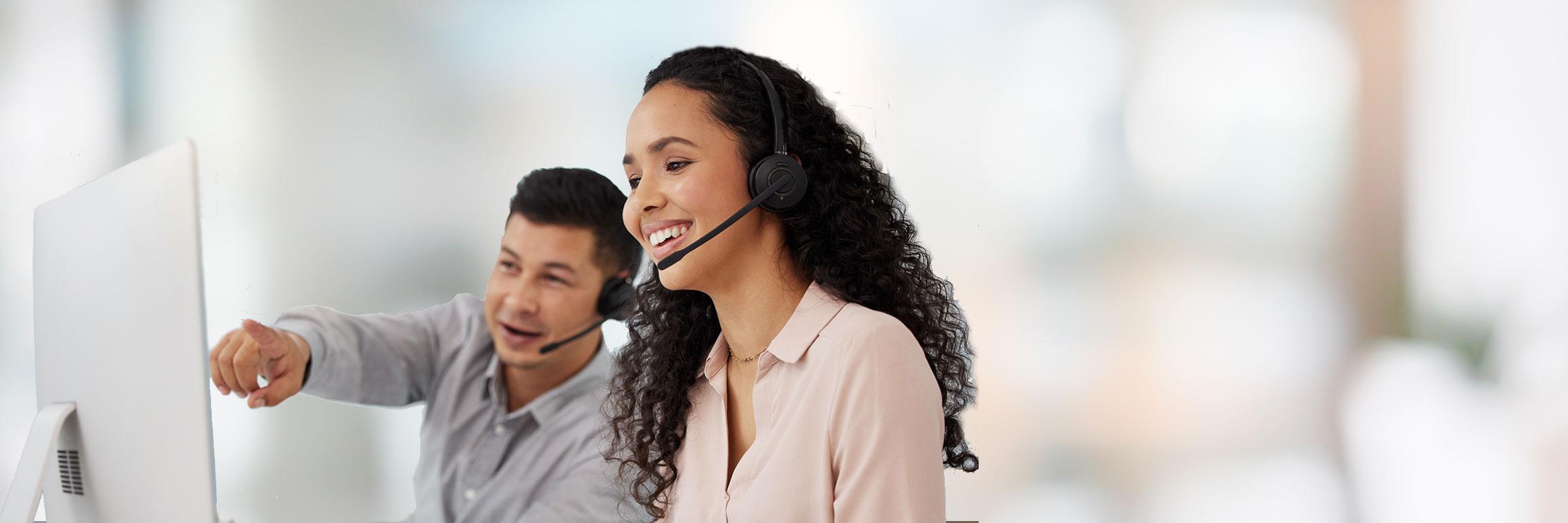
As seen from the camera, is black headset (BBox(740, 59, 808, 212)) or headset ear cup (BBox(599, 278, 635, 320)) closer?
black headset (BBox(740, 59, 808, 212))

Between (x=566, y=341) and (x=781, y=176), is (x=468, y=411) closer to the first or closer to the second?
(x=566, y=341)

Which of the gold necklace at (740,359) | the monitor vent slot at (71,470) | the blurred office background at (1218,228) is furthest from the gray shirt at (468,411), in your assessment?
the monitor vent slot at (71,470)

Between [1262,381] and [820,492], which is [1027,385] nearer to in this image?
[1262,381]

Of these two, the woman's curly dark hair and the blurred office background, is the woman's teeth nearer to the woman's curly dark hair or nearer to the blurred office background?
the woman's curly dark hair

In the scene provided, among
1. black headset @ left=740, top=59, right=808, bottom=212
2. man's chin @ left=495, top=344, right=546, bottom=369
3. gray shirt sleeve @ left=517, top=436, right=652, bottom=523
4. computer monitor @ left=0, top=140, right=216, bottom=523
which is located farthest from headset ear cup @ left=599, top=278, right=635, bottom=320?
computer monitor @ left=0, top=140, right=216, bottom=523

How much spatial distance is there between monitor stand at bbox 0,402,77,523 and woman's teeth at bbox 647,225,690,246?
1.80 ft

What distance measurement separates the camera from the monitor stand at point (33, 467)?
0.88m

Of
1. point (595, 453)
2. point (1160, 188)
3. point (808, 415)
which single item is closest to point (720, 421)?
point (808, 415)

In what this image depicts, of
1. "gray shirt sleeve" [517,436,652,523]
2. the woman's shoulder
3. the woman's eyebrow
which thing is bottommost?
"gray shirt sleeve" [517,436,652,523]

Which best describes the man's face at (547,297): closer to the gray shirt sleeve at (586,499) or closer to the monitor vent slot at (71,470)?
the gray shirt sleeve at (586,499)

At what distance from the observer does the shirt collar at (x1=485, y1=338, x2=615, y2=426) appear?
1573mm

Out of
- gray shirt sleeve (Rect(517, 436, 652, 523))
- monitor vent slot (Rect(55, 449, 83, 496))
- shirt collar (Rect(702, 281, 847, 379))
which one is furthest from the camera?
gray shirt sleeve (Rect(517, 436, 652, 523))

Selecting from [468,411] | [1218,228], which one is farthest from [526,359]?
[1218,228]

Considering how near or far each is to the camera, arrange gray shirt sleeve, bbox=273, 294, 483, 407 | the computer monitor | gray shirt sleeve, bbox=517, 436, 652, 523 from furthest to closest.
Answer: gray shirt sleeve, bbox=273, 294, 483, 407
gray shirt sleeve, bbox=517, 436, 652, 523
the computer monitor
